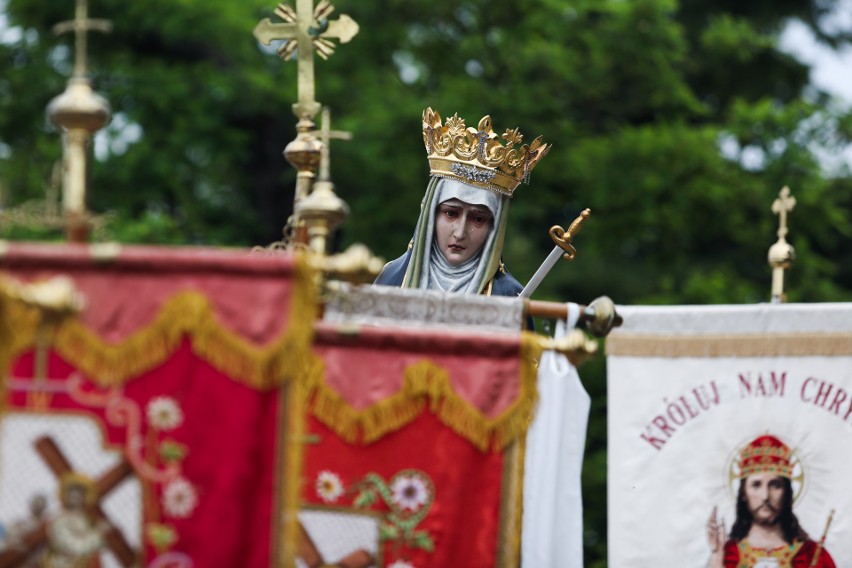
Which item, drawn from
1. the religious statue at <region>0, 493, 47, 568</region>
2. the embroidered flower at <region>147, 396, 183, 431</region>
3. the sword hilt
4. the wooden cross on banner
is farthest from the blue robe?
the religious statue at <region>0, 493, 47, 568</region>

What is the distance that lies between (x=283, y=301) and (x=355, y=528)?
4.96 feet

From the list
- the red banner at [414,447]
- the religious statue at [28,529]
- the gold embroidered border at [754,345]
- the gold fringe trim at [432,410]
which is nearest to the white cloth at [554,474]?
the red banner at [414,447]

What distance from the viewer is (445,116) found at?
1928 cm

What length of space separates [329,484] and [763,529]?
3376 millimetres

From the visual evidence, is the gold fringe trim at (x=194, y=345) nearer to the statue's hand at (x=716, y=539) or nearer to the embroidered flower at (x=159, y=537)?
the embroidered flower at (x=159, y=537)

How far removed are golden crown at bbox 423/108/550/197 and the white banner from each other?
0.97 m

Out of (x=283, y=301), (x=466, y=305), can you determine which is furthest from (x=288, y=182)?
(x=283, y=301)

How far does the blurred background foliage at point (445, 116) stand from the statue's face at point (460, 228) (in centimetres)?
835

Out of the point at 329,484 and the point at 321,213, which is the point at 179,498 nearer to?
the point at 329,484

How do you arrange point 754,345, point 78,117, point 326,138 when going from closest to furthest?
point 78,117, point 326,138, point 754,345

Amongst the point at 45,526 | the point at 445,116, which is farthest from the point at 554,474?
the point at 445,116

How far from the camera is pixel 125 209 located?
19938 millimetres

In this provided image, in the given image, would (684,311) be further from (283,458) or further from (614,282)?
(614,282)

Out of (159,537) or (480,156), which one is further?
(480,156)
